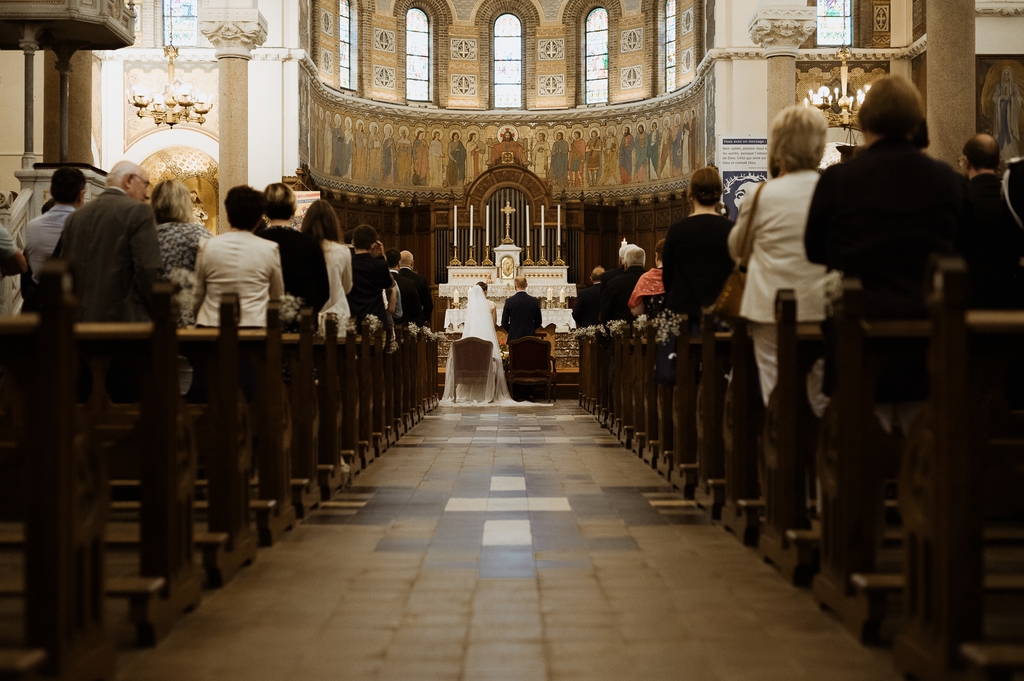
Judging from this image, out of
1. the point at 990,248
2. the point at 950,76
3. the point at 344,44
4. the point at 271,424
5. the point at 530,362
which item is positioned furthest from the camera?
the point at 344,44

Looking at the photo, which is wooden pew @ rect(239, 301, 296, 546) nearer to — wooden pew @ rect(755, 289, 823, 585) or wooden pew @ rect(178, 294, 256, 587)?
wooden pew @ rect(178, 294, 256, 587)

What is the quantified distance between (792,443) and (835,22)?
20.1 metres

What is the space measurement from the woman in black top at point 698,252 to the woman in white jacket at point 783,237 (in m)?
1.87

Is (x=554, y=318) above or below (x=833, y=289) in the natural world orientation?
above

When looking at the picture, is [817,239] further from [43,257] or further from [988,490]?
[43,257]

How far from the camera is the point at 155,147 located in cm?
2108

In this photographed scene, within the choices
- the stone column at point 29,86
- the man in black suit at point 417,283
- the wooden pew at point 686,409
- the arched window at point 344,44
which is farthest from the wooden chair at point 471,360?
the arched window at point 344,44

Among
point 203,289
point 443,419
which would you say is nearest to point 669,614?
point 203,289

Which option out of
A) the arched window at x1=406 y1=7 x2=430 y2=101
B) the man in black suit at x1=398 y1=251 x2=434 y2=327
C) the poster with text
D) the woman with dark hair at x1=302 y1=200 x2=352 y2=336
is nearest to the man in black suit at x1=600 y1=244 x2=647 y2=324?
the poster with text

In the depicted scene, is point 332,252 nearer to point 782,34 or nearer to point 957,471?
point 957,471

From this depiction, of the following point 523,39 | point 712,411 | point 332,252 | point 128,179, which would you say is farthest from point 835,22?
point 128,179

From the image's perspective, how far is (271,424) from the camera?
16.8 feet

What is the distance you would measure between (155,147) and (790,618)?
19.5 metres

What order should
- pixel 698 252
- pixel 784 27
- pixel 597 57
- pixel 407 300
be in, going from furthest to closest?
pixel 597 57
pixel 784 27
pixel 407 300
pixel 698 252
